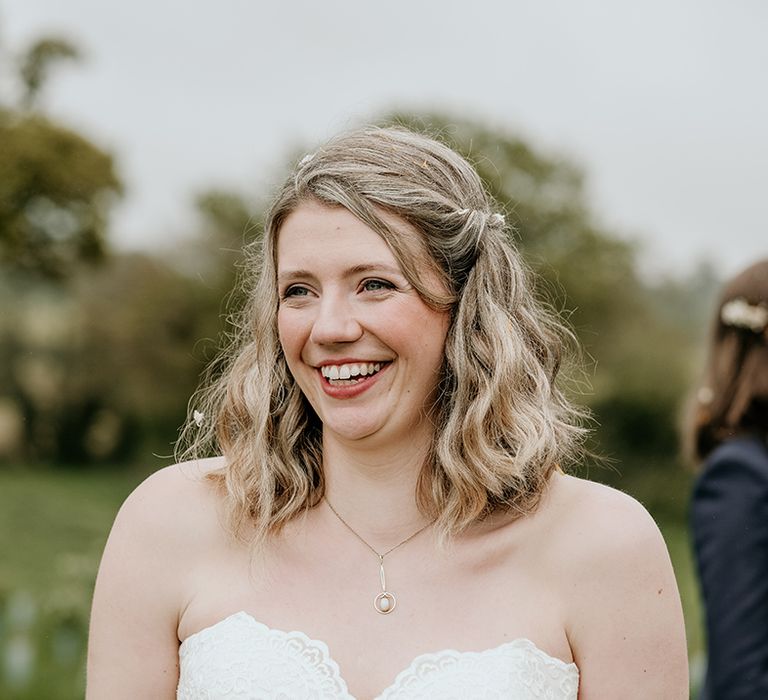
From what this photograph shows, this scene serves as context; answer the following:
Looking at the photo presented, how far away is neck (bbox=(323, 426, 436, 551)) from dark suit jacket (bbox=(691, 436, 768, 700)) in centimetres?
78

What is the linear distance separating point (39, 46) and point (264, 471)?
7.15 m

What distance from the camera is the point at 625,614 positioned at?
2.76m

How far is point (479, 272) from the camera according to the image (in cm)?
299

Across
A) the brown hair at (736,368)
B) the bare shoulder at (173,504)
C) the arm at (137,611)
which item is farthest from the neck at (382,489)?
the brown hair at (736,368)

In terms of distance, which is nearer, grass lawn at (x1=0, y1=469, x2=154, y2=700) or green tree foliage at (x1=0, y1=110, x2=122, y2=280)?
grass lawn at (x1=0, y1=469, x2=154, y2=700)

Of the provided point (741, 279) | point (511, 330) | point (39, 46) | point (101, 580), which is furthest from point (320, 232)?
point (39, 46)

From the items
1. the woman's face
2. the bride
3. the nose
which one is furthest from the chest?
the nose

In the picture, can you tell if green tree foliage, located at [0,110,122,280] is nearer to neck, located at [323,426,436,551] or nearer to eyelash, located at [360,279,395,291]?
neck, located at [323,426,436,551]

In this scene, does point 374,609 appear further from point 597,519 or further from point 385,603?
point 597,519

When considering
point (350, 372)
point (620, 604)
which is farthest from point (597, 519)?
point (350, 372)

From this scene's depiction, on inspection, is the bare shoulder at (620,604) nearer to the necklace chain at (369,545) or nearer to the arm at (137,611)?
the necklace chain at (369,545)

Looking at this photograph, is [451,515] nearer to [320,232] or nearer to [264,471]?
[264,471]

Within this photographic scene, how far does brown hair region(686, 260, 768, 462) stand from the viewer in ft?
11.5

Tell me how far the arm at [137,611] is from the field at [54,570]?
406 cm
